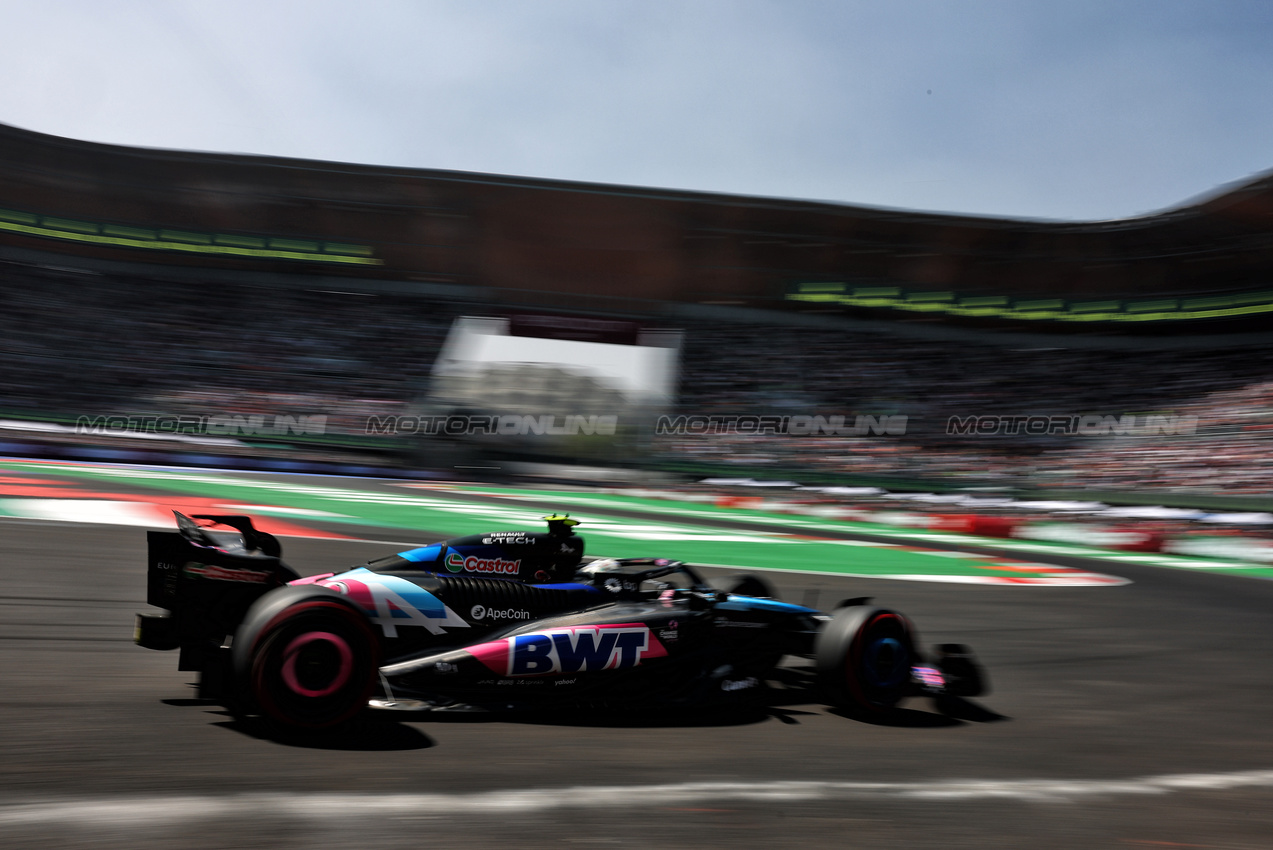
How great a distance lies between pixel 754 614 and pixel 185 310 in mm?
25842

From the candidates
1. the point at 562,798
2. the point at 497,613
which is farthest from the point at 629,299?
the point at 562,798

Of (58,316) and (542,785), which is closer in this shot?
(542,785)

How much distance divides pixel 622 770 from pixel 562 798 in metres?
0.43

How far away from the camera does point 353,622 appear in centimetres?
381

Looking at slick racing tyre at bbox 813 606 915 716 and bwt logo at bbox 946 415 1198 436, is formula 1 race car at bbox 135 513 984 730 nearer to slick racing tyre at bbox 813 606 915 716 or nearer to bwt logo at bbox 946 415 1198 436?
slick racing tyre at bbox 813 606 915 716

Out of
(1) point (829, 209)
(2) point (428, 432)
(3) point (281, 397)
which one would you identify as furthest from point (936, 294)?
(3) point (281, 397)

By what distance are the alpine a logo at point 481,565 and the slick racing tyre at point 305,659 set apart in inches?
32.1

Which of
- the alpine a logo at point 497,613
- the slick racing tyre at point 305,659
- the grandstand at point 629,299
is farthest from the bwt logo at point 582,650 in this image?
the grandstand at point 629,299

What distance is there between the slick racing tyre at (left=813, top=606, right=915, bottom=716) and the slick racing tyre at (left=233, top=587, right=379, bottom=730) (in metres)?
2.35

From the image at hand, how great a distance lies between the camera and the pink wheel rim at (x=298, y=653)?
3.70 m

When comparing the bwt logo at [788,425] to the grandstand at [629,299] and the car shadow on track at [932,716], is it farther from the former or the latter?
the car shadow on track at [932,716]

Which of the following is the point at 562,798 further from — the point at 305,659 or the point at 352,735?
the point at 305,659

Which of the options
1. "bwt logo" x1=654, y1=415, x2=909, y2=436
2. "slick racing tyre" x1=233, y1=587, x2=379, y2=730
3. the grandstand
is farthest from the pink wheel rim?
Answer: "bwt logo" x1=654, y1=415, x2=909, y2=436

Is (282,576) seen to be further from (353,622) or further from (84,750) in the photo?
(84,750)
